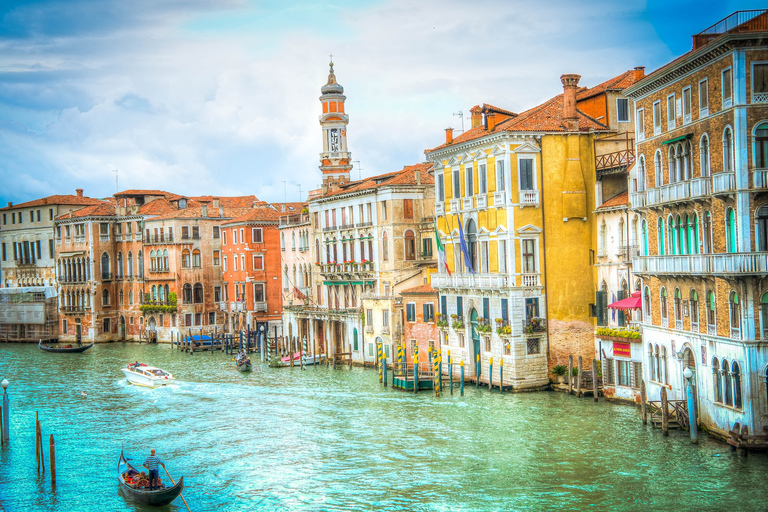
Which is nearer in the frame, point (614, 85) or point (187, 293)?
point (614, 85)

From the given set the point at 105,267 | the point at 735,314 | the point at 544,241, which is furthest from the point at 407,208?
the point at 105,267

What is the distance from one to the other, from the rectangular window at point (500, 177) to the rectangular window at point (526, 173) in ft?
2.30

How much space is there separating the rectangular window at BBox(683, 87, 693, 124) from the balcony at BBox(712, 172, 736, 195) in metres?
2.65

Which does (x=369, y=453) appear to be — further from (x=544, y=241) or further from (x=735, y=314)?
(x=544, y=241)

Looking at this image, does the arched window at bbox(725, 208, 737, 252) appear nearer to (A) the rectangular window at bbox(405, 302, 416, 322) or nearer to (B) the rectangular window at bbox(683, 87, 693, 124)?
(B) the rectangular window at bbox(683, 87, 693, 124)

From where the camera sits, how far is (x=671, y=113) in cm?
2764

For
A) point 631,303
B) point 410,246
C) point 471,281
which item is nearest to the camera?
point 631,303

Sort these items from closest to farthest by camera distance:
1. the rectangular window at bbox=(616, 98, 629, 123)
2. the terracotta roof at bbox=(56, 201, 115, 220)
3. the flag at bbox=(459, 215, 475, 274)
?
the rectangular window at bbox=(616, 98, 629, 123)
the flag at bbox=(459, 215, 475, 274)
the terracotta roof at bbox=(56, 201, 115, 220)

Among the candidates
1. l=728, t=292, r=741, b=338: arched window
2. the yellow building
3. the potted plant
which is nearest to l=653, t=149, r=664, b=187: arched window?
l=728, t=292, r=741, b=338: arched window

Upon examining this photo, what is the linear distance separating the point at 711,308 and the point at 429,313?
1934 cm

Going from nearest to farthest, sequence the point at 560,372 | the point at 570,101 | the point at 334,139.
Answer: the point at 560,372
the point at 570,101
the point at 334,139

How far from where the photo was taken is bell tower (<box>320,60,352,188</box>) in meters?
76.1

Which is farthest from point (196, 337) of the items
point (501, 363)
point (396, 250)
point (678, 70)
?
point (678, 70)

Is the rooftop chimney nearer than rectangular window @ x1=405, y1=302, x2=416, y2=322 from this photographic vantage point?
Yes
